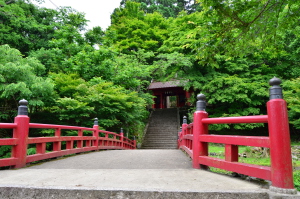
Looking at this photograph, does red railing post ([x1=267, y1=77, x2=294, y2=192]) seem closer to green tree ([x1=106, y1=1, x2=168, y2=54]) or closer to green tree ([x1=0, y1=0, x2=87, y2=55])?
green tree ([x1=0, y1=0, x2=87, y2=55])

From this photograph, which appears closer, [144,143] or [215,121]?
[215,121]

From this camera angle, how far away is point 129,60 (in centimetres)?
1459

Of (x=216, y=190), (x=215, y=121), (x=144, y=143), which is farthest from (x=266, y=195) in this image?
(x=144, y=143)

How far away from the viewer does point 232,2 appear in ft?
13.9

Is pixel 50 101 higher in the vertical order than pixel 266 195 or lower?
higher

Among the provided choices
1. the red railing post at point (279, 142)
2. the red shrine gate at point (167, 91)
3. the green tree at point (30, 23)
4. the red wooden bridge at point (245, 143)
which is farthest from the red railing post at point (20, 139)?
the red shrine gate at point (167, 91)

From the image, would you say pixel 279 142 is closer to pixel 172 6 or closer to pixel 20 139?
pixel 20 139

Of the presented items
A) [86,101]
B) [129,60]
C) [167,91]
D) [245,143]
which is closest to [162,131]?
[129,60]

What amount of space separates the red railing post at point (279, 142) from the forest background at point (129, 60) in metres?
2.78

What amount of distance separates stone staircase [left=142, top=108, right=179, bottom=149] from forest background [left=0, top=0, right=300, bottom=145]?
42.0 inches

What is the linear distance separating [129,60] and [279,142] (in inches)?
520

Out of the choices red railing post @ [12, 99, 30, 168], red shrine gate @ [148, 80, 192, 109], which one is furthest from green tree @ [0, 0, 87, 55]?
red shrine gate @ [148, 80, 192, 109]

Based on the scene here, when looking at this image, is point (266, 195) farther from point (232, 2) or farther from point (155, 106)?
→ point (155, 106)

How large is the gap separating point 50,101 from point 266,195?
8.86 m
